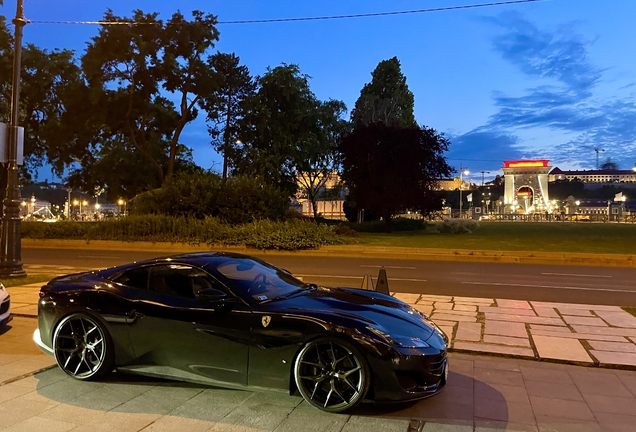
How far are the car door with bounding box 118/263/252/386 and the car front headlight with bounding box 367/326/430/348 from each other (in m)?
1.12

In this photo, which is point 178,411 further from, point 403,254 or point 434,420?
point 403,254

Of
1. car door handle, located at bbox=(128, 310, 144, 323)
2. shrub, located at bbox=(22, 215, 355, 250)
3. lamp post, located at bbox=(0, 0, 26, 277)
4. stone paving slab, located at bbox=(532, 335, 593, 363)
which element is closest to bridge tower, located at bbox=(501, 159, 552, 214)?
shrub, located at bbox=(22, 215, 355, 250)

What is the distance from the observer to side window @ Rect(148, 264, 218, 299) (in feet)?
15.6

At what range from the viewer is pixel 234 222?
83.0ft

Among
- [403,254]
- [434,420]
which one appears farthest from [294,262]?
[434,420]

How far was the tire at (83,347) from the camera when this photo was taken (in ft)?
15.7

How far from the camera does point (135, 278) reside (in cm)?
505

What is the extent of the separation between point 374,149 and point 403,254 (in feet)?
44.8

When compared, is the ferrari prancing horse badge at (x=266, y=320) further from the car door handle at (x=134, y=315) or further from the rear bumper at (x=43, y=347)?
the rear bumper at (x=43, y=347)

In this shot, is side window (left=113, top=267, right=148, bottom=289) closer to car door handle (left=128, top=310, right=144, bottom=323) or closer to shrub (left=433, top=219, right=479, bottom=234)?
car door handle (left=128, top=310, right=144, bottom=323)

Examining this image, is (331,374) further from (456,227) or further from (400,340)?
(456,227)

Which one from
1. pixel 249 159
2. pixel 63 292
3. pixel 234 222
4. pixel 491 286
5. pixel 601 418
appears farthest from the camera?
pixel 249 159

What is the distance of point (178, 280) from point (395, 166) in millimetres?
27865

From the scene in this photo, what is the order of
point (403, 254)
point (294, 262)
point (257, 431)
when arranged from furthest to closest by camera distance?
point (403, 254)
point (294, 262)
point (257, 431)
